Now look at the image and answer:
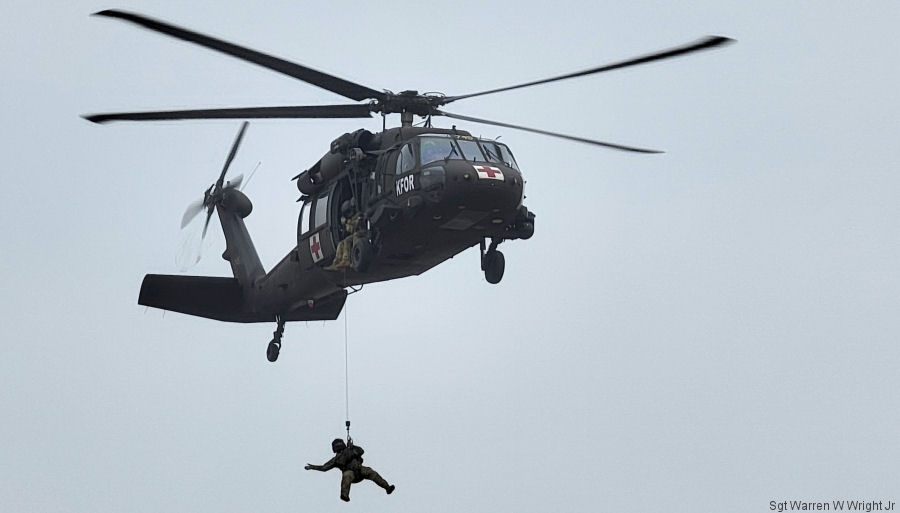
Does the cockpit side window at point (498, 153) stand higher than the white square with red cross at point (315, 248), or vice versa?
the cockpit side window at point (498, 153)

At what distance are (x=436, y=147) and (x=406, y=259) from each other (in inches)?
99.6

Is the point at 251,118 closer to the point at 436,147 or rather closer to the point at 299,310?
the point at 436,147

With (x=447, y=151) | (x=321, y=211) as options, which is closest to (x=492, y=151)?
(x=447, y=151)

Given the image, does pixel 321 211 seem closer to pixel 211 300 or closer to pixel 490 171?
pixel 490 171

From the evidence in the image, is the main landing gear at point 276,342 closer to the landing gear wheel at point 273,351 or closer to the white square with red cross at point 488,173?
the landing gear wheel at point 273,351

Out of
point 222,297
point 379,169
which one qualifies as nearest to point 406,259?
Result: point 379,169

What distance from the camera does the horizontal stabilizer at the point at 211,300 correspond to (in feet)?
104

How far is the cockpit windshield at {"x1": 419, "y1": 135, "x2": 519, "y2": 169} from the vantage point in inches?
1009

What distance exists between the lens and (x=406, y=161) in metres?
25.9

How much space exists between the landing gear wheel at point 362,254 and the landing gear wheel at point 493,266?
234cm

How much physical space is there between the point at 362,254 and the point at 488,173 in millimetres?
3058

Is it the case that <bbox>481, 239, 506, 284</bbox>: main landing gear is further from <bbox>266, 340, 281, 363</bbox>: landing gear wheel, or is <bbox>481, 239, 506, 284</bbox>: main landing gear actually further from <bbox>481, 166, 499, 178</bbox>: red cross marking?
<bbox>266, 340, 281, 363</bbox>: landing gear wheel

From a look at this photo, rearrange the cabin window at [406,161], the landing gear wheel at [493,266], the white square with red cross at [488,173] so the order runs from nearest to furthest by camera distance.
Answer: the white square with red cross at [488,173] < the cabin window at [406,161] < the landing gear wheel at [493,266]

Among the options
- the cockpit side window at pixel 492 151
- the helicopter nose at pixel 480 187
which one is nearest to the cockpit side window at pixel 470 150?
the cockpit side window at pixel 492 151
